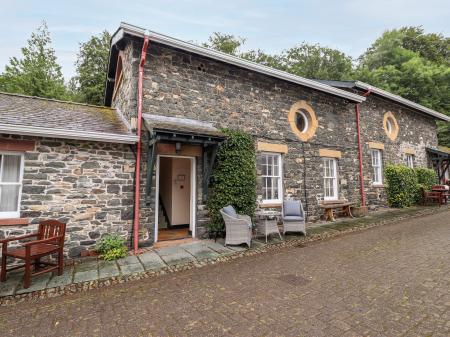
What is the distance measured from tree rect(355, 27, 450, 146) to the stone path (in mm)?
20062

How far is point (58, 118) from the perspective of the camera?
5.54 m

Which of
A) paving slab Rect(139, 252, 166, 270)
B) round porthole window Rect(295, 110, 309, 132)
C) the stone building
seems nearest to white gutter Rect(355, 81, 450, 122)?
the stone building

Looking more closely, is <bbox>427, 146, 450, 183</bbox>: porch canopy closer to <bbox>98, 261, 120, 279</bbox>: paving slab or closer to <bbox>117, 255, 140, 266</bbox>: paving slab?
<bbox>117, 255, 140, 266</bbox>: paving slab

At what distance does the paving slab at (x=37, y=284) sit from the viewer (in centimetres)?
371

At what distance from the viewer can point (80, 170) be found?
5.24 meters

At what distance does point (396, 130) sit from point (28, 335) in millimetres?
15481

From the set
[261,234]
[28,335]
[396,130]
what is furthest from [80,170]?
[396,130]

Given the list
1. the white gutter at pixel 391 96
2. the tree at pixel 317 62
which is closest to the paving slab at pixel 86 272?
the white gutter at pixel 391 96

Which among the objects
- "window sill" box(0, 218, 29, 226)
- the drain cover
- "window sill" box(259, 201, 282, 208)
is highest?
"window sill" box(259, 201, 282, 208)

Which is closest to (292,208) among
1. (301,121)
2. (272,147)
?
(272,147)

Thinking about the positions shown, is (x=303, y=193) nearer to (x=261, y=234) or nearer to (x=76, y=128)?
(x=261, y=234)

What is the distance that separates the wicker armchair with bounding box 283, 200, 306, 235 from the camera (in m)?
6.88

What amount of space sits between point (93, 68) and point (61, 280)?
16924 millimetres

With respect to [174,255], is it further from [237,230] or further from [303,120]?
[303,120]
